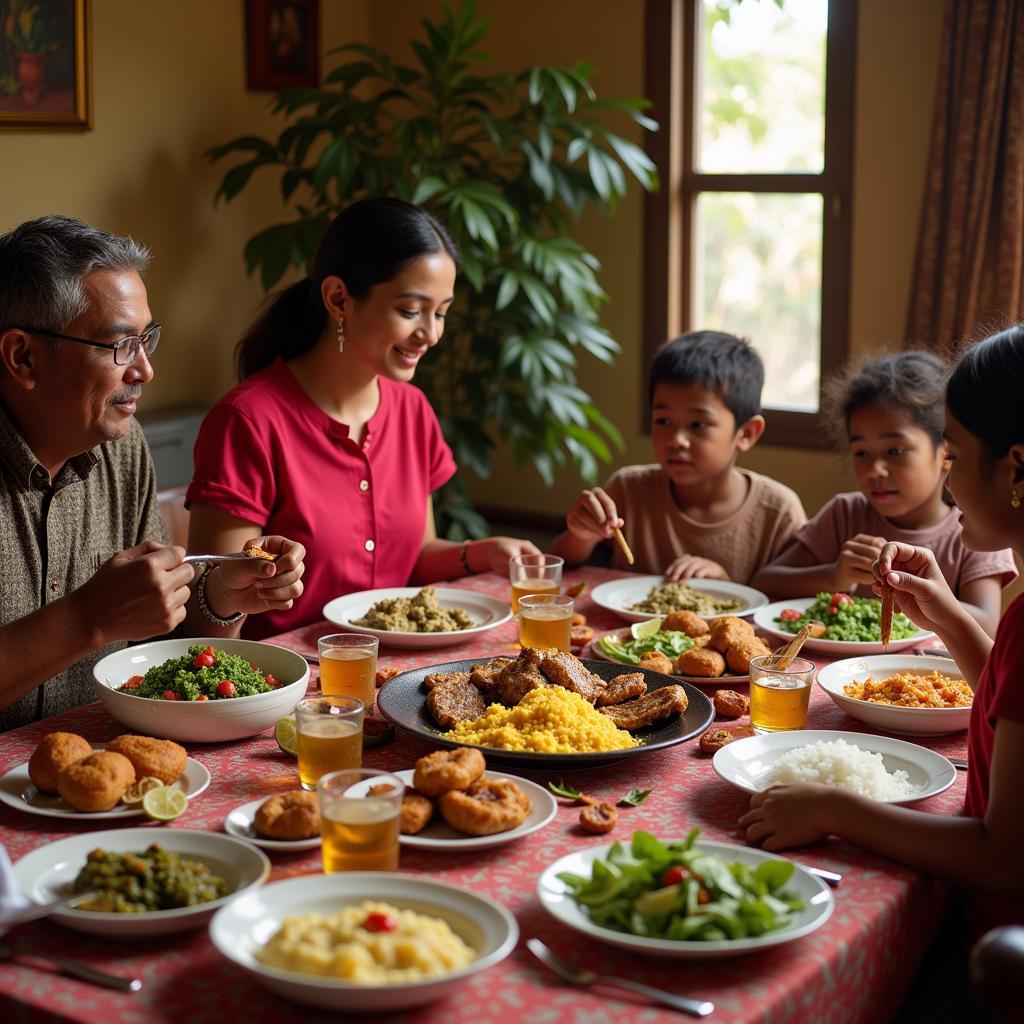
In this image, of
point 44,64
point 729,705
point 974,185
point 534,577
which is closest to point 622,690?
point 729,705

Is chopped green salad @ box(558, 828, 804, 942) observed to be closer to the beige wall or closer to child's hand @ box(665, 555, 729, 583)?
child's hand @ box(665, 555, 729, 583)

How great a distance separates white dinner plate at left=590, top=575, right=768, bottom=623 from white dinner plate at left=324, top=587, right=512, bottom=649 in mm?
220

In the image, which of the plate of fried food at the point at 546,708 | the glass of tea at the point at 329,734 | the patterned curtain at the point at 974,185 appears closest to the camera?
the glass of tea at the point at 329,734

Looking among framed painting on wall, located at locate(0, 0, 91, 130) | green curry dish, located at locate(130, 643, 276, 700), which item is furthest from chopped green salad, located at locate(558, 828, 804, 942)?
framed painting on wall, located at locate(0, 0, 91, 130)

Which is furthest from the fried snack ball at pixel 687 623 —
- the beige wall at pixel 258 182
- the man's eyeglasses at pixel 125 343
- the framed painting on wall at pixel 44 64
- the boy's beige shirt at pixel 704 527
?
the framed painting on wall at pixel 44 64

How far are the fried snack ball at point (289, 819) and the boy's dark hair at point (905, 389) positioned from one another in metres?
1.70

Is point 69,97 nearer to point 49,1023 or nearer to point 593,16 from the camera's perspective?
point 593,16

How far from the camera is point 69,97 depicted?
427 cm

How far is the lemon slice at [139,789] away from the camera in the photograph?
1538 millimetres

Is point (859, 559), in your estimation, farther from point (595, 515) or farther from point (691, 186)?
point (691, 186)

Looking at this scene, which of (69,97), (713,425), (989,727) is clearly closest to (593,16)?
(69,97)

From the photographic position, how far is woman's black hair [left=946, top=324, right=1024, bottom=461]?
1575 millimetres

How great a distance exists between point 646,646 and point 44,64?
10.4 ft

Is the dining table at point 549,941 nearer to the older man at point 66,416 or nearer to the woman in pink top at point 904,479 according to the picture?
the older man at point 66,416
